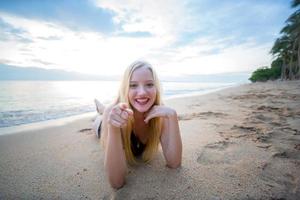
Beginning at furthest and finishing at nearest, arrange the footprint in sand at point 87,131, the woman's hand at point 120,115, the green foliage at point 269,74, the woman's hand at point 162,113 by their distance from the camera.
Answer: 1. the green foliage at point 269,74
2. the footprint in sand at point 87,131
3. the woman's hand at point 162,113
4. the woman's hand at point 120,115

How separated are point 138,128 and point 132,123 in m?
0.14

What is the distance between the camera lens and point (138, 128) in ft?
6.34

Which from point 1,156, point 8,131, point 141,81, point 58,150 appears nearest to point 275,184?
point 141,81

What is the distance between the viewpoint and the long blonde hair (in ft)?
5.72

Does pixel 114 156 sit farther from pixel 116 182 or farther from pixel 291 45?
pixel 291 45

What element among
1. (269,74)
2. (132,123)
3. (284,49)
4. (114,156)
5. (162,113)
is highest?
(284,49)

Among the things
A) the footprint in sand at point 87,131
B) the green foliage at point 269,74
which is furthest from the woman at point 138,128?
the green foliage at point 269,74

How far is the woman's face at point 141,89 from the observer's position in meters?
1.68

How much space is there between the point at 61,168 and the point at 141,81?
1.32 metres

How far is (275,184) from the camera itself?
1.40 m

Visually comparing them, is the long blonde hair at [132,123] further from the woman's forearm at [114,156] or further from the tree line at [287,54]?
the tree line at [287,54]

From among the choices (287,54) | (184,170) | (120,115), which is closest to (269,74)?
(287,54)

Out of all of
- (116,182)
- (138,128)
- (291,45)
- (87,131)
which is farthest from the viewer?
(291,45)

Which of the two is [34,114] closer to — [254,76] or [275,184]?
[275,184]
